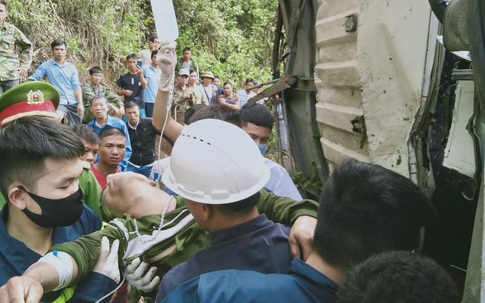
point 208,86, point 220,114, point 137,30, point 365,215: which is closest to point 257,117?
point 220,114

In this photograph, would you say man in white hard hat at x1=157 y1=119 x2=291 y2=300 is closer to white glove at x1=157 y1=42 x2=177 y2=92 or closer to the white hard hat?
the white hard hat

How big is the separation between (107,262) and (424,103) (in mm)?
1523

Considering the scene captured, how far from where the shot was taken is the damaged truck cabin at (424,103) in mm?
1324

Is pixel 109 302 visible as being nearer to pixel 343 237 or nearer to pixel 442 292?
pixel 343 237

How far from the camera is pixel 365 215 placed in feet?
5.16

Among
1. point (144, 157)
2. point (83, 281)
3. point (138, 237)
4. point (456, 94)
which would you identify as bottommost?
point (144, 157)

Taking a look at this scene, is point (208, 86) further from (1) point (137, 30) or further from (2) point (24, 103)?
(2) point (24, 103)

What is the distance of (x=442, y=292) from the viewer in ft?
3.95

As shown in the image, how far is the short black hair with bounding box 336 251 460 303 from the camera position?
3.87ft

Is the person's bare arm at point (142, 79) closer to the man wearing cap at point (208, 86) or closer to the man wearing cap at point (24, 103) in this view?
the man wearing cap at point (208, 86)

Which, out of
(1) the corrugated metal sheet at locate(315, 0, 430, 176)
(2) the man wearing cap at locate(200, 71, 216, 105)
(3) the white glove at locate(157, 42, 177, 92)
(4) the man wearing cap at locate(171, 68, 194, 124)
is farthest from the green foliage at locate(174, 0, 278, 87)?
(3) the white glove at locate(157, 42, 177, 92)

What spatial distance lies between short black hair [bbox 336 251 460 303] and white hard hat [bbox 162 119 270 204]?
59 centimetres

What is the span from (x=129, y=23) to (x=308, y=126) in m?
9.75

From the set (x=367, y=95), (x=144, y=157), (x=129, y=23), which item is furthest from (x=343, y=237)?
(x=129, y=23)
